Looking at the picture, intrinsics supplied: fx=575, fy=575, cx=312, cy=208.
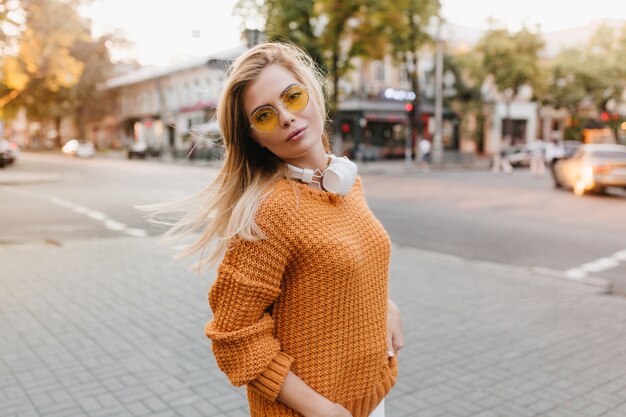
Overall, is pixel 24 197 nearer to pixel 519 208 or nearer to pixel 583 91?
pixel 519 208

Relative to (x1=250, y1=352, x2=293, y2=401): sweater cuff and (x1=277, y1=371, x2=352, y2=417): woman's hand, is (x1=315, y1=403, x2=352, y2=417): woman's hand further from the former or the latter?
(x1=250, y1=352, x2=293, y2=401): sweater cuff

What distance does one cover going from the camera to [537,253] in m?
9.20

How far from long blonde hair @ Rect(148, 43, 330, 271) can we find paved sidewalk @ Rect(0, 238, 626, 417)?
233 cm

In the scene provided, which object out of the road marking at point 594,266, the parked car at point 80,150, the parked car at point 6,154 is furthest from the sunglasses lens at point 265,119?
the parked car at point 80,150

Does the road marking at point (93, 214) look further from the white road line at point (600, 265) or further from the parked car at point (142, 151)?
the parked car at point (142, 151)

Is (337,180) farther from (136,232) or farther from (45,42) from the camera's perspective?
(45,42)

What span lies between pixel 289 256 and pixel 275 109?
0.40 metres

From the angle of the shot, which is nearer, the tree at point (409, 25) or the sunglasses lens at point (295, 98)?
the sunglasses lens at point (295, 98)

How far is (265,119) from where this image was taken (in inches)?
61.5

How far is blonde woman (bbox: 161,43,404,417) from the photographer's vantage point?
4.81ft

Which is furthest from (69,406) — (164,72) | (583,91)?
(164,72)

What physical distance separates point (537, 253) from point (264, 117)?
336 inches

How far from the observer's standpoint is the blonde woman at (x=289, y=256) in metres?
1.46

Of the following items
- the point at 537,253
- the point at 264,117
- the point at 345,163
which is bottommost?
the point at 537,253
